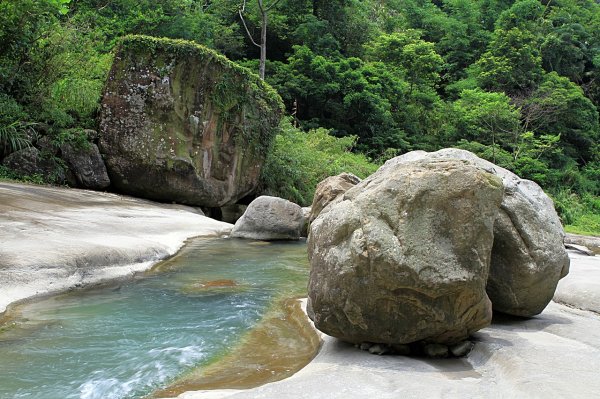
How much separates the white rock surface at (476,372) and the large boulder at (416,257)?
0.26 meters

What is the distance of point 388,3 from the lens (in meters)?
46.2

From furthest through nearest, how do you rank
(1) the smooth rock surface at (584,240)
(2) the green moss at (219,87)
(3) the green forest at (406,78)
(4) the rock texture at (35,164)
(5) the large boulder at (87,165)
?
(3) the green forest at (406,78)
(1) the smooth rock surface at (584,240)
(2) the green moss at (219,87)
(5) the large boulder at (87,165)
(4) the rock texture at (35,164)

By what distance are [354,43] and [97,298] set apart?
32.8m

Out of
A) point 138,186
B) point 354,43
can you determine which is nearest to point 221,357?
point 138,186

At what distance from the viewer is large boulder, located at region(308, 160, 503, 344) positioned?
160 inches

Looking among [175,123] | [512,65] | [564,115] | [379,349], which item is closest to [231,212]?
[175,123]

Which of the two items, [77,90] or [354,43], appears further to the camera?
[354,43]

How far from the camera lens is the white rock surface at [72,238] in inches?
251

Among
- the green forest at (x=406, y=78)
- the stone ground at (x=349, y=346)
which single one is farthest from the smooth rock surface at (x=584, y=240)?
the stone ground at (x=349, y=346)

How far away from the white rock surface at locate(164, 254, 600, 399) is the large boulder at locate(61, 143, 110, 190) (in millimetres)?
11957

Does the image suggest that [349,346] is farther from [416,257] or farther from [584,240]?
[584,240]

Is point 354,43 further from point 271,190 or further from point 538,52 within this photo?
point 271,190

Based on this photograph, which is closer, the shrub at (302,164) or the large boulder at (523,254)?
the large boulder at (523,254)

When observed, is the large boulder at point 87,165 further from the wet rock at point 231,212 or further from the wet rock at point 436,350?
the wet rock at point 436,350
